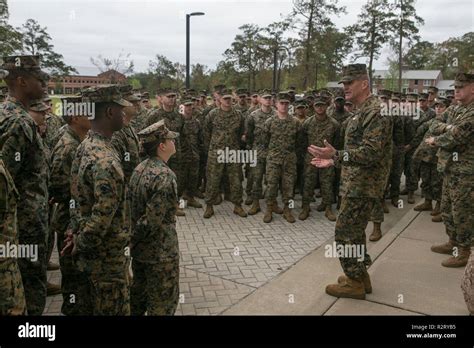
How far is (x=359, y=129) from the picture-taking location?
4176 millimetres

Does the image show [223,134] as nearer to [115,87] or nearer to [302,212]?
[302,212]

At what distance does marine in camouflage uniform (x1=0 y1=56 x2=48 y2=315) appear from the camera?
3.34 meters

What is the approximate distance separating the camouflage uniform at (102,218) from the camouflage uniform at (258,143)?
16.2 feet

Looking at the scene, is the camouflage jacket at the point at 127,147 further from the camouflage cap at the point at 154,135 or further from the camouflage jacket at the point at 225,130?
the camouflage jacket at the point at 225,130

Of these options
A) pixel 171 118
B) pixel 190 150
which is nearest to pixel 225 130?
pixel 190 150

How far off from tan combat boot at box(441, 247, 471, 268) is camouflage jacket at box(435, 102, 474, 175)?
42.9 inches

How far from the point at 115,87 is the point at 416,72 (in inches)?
2925

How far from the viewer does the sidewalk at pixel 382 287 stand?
4133 mm

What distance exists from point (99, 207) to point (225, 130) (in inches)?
199

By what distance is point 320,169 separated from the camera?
7.69 meters

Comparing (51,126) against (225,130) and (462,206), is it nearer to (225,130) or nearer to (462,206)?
(225,130)

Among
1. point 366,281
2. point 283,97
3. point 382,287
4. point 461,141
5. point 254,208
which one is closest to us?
point 366,281

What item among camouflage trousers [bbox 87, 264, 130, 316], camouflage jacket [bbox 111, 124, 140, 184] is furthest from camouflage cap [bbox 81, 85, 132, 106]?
camouflage jacket [bbox 111, 124, 140, 184]

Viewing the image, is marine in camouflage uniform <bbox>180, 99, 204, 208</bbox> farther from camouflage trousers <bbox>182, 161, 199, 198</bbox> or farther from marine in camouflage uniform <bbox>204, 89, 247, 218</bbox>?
marine in camouflage uniform <bbox>204, 89, 247, 218</bbox>
